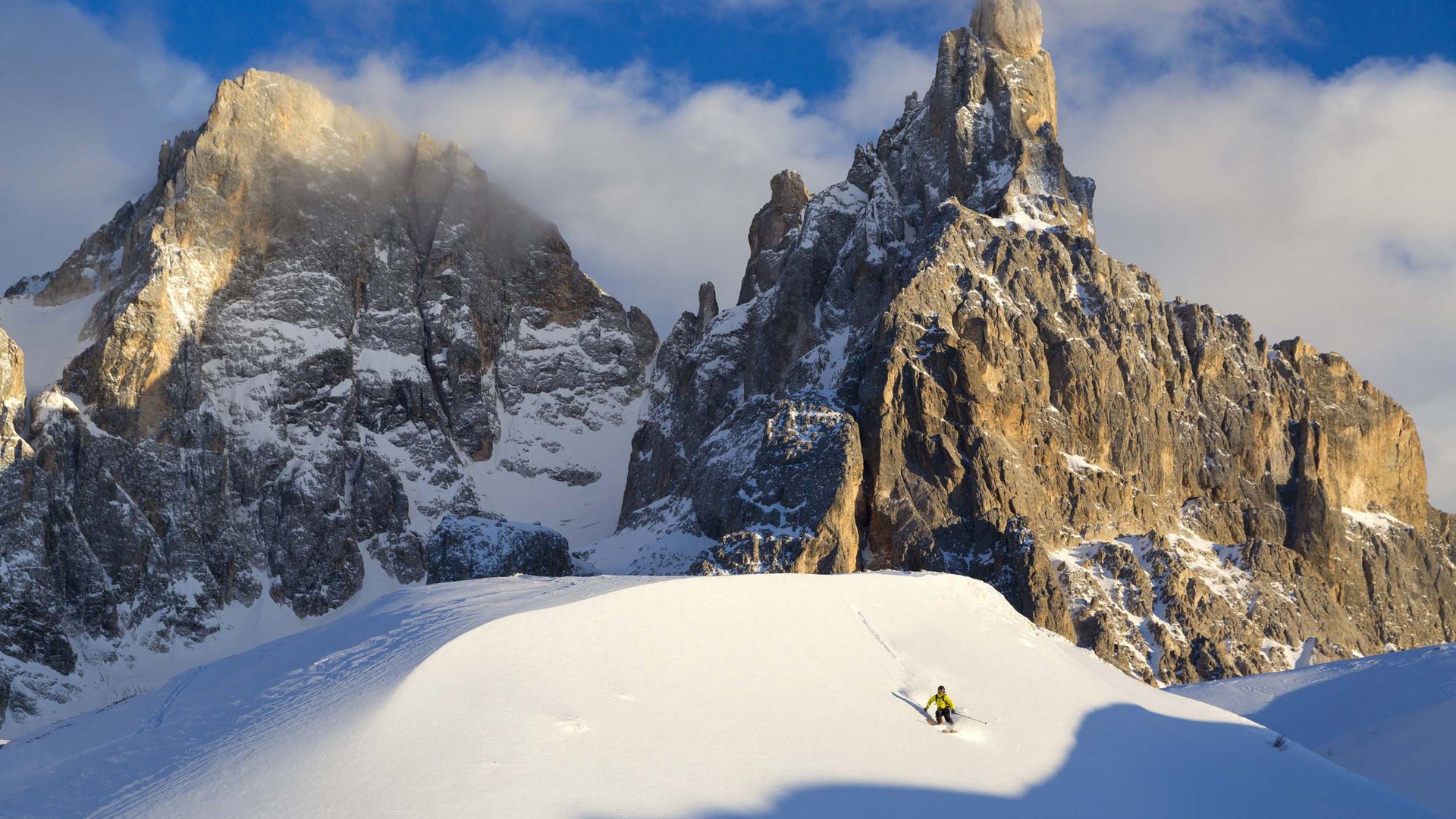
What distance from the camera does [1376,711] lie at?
39.0 metres

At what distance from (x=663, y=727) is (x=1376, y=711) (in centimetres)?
2732

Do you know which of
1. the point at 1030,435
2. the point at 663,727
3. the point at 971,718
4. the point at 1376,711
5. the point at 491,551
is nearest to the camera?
the point at 663,727

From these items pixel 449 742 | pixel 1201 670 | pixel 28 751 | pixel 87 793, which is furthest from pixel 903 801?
pixel 1201 670

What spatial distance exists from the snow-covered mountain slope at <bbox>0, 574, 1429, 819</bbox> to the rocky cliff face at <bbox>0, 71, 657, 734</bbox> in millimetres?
45693

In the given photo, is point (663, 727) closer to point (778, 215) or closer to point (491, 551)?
point (491, 551)

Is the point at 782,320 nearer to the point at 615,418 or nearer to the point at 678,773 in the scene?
the point at 615,418

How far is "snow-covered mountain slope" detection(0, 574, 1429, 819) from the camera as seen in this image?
1819cm

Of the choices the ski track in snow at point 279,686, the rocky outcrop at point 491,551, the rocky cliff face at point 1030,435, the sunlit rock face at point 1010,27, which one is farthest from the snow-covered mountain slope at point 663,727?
the sunlit rock face at point 1010,27

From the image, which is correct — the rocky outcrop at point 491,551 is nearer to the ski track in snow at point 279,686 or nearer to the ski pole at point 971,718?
the ski track in snow at point 279,686

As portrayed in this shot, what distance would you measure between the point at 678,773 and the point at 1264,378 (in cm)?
7586

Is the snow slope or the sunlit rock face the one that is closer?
the sunlit rock face

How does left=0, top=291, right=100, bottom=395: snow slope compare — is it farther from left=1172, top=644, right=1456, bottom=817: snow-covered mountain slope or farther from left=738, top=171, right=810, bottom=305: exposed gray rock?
left=1172, top=644, right=1456, bottom=817: snow-covered mountain slope

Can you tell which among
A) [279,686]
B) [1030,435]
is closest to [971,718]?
[279,686]

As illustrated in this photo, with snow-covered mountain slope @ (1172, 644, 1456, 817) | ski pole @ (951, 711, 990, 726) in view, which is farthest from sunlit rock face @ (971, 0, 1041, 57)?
ski pole @ (951, 711, 990, 726)
